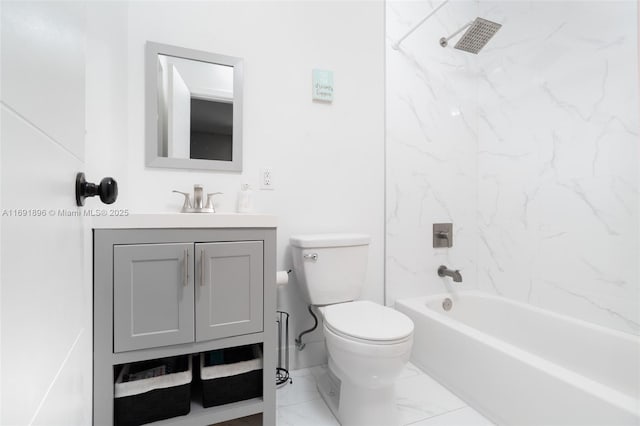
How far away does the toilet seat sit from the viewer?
110 centimetres

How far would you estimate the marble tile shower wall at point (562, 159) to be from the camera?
140cm

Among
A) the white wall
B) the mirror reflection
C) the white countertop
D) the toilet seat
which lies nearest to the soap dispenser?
the white wall

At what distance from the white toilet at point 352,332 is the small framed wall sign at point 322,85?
2.61ft

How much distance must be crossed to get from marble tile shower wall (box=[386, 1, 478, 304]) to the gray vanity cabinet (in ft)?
3.22

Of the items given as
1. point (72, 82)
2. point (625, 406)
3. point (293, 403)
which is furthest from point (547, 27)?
point (293, 403)

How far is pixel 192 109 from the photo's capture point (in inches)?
59.6

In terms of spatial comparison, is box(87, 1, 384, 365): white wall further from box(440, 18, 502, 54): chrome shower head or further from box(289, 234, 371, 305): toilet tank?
box(440, 18, 502, 54): chrome shower head

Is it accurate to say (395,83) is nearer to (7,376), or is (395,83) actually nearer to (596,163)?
(596,163)

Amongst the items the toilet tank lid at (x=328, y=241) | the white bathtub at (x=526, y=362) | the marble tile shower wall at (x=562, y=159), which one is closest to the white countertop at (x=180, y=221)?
the toilet tank lid at (x=328, y=241)

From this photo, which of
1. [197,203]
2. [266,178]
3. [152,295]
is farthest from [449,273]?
[152,295]

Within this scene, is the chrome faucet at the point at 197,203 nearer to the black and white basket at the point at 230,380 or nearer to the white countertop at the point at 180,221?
the white countertop at the point at 180,221

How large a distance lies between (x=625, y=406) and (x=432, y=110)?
166 centimetres

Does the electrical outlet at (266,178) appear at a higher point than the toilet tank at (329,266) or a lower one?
higher

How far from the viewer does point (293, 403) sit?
1.40 m
